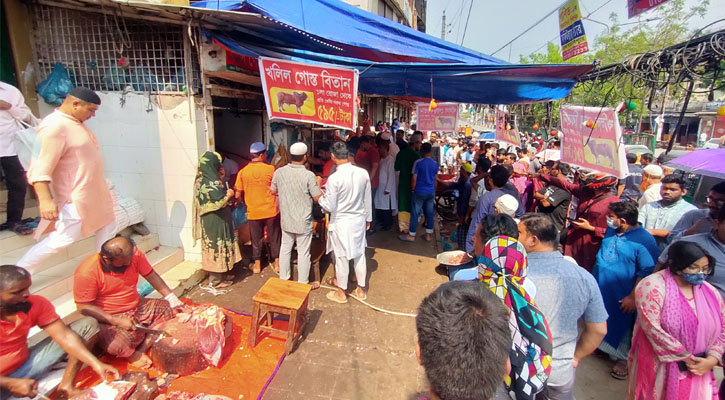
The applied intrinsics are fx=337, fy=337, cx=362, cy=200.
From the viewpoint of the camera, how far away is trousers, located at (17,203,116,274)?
2979mm

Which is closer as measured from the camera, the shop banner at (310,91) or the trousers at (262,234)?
the shop banner at (310,91)

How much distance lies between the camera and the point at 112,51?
4406 millimetres

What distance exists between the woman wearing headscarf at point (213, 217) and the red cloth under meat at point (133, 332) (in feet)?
3.23

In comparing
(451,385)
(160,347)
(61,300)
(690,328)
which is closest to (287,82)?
(160,347)

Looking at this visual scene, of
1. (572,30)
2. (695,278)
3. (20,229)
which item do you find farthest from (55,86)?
(572,30)

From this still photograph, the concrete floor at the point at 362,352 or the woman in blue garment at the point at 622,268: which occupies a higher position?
the woman in blue garment at the point at 622,268

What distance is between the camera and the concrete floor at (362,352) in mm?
2914

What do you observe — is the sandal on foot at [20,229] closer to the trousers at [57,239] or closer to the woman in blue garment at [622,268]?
the trousers at [57,239]

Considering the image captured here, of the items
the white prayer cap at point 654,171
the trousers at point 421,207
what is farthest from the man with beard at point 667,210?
the trousers at point 421,207

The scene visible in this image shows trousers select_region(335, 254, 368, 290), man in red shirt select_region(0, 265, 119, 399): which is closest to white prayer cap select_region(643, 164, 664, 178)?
trousers select_region(335, 254, 368, 290)

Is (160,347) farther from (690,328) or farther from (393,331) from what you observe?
(690,328)

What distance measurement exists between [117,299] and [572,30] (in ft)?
33.9

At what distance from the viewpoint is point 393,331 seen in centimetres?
371

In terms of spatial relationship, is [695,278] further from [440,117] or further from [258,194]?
[440,117]
